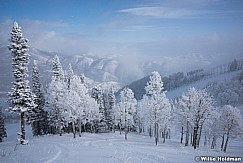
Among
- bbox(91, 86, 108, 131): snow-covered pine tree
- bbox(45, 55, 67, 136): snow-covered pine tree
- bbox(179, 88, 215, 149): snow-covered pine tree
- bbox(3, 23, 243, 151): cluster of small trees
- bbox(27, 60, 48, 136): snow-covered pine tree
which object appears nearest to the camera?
bbox(3, 23, 243, 151): cluster of small trees

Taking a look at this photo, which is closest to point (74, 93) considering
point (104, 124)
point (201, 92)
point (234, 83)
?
point (201, 92)

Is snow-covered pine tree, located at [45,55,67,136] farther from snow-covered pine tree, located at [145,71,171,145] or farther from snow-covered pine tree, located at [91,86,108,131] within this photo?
snow-covered pine tree, located at [91,86,108,131]

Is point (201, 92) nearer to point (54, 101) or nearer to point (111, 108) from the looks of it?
point (54, 101)

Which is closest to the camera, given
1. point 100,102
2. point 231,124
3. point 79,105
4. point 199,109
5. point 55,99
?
point 199,109

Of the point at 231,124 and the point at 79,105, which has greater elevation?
the point at 79,105

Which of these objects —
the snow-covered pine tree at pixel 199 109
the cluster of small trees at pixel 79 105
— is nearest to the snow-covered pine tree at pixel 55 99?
the cluster of small trees at pixel 79 105

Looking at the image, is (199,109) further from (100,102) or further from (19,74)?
(100,102)

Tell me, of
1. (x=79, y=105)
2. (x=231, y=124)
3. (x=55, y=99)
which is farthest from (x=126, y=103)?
(x=231, y=124)

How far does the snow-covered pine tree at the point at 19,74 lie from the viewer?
3219 centimetres

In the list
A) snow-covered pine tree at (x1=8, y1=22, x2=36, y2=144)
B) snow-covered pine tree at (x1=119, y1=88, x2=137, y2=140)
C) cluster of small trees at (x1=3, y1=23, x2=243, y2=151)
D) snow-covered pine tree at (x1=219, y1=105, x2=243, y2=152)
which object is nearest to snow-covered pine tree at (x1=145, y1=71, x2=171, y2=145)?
cluster of small trees at (x1=3, y1=23, x2=243, y2=151)

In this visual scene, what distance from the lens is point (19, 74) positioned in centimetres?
3269

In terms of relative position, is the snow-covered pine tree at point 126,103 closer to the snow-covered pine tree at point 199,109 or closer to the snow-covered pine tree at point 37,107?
the snow-covered pine tree at point 199,109

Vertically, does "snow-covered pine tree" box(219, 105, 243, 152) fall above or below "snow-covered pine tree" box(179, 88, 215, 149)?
below

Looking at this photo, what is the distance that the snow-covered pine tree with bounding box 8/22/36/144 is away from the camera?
106 ft
